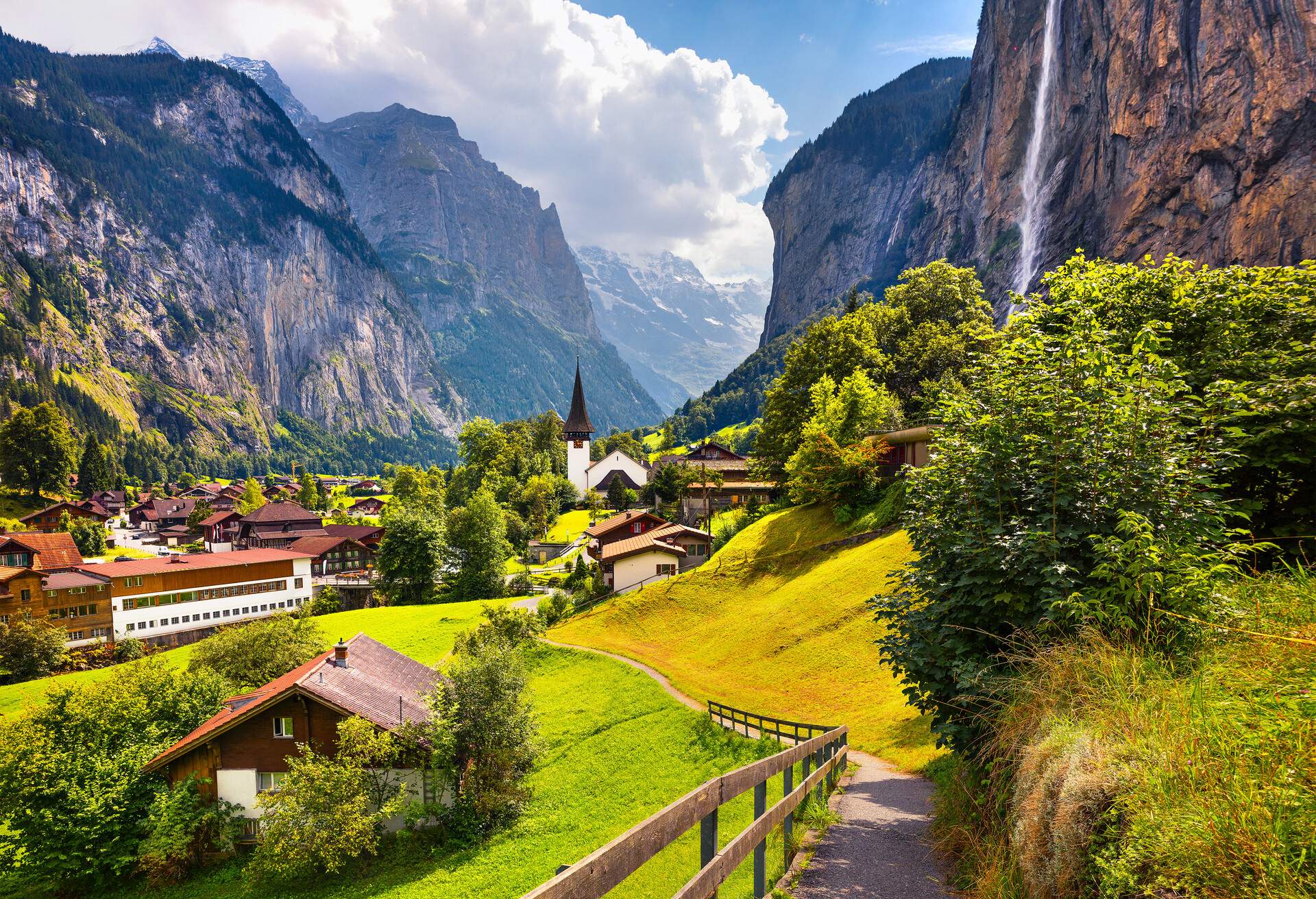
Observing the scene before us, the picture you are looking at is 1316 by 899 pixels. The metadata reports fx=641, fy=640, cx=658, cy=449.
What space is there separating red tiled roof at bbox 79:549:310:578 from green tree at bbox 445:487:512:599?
15.2 meters

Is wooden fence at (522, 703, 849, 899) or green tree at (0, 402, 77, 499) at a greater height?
green tree at (0, 402, 77, 499)

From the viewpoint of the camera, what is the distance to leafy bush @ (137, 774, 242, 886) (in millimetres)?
20547

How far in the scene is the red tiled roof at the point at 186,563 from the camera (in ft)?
167

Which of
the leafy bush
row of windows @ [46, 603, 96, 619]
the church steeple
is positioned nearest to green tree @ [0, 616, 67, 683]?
row of windows @ [46, 603, 96, 619]

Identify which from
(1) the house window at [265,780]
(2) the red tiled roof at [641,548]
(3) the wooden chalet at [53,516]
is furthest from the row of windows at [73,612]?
(1) the house window at [265,780]

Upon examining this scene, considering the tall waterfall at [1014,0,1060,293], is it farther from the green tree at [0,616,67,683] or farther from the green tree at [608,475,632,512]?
the green tree at [0,616,67,683]

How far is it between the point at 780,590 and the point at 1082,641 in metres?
28.6

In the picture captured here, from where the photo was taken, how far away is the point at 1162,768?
3879mm

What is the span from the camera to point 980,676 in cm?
748

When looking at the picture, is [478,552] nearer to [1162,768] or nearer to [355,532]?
[355,532]

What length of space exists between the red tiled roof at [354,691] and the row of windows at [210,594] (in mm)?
33920

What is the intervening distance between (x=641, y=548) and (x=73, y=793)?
3285 cm

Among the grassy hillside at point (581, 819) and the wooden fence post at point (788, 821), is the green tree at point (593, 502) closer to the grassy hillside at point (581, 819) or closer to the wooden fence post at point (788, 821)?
the grassy hillside at point (581, 819)

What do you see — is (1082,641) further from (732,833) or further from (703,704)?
(703,704)
